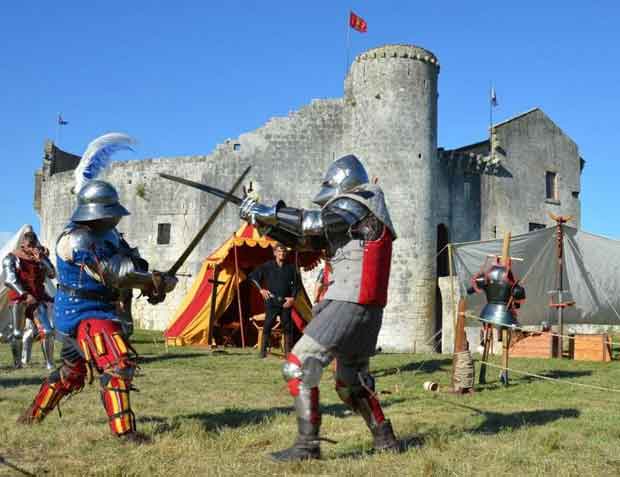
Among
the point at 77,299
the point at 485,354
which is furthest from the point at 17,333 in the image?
the point at 485,354

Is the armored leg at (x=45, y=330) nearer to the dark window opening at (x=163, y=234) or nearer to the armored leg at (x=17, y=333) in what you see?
the armored leg at (x=17, y=333)

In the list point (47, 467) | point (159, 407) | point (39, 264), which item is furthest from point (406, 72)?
point (47, 467)

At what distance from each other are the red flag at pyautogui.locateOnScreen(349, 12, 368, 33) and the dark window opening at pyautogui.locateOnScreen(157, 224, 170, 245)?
367 inches

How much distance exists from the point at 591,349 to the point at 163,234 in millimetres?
15380

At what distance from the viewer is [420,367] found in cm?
929

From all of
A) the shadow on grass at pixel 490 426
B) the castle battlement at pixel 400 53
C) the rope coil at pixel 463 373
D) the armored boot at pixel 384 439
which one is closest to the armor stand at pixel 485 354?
the rope coil at pixel 463 373

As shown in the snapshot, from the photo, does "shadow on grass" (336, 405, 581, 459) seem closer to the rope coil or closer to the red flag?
the rope coil

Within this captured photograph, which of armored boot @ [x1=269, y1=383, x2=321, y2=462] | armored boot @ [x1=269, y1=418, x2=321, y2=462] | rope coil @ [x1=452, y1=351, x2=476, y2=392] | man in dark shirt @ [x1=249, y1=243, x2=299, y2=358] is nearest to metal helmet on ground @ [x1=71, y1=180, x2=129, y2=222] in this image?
armored boot @ [x1=269, y1=383, x2=321, y2=462]

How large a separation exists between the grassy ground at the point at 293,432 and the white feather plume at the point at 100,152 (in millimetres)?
2075

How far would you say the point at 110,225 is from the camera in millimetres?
4668

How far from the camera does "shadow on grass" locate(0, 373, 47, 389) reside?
7157 mm

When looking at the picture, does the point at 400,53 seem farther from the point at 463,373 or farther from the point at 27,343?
the point at 463,373

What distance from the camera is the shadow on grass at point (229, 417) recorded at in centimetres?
481

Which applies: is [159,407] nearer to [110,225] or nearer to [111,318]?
[111,318]
